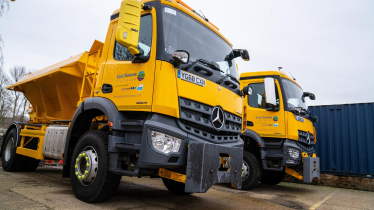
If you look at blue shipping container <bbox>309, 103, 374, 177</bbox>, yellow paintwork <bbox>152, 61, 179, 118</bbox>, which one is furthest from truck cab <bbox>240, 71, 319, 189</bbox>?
yellow paintwork <bbox>152, 61, 179, 118</bbox>

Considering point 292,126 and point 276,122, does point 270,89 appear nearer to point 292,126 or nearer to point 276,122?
point 276,122

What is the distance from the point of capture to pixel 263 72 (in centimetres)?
730

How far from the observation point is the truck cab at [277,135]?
662 centimetres

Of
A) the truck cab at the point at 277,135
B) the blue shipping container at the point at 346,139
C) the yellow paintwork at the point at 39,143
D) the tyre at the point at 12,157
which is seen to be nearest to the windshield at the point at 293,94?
the truck cab at the point at 277,135

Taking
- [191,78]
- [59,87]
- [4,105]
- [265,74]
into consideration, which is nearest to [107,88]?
[191,78]

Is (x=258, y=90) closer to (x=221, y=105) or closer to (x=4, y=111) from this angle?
(x=221, y=105)

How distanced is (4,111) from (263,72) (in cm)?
2300

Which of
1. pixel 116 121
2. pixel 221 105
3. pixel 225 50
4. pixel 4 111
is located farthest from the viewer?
pixel 4 111

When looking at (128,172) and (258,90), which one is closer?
(128,172)

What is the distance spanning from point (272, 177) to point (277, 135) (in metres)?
2.31

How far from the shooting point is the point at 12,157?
6.89 meters

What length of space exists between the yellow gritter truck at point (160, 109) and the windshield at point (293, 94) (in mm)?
2905

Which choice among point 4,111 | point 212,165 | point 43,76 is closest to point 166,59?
point 212,165

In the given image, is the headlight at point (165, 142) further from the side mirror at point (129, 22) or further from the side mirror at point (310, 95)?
the side mirror at point (310, 95)
